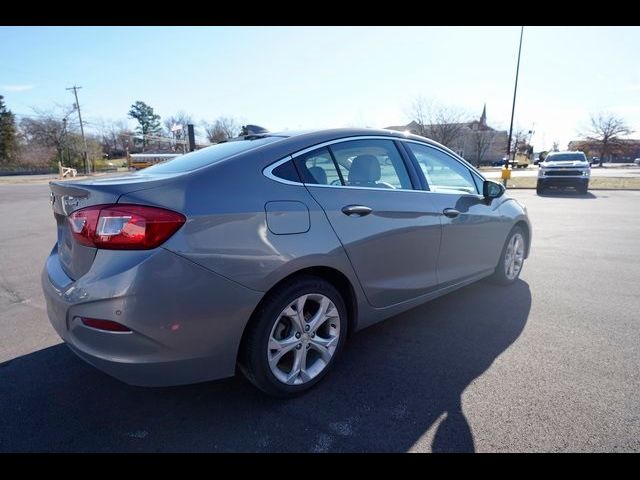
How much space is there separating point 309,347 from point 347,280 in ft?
1.66

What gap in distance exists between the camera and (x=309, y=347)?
7.79 ft

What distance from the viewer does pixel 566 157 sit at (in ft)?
54.0

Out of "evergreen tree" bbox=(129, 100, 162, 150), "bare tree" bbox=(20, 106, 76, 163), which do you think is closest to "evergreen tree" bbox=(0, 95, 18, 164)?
"bare tree" bbox=(20, 106, 76, 163)

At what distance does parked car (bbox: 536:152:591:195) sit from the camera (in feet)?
49.7

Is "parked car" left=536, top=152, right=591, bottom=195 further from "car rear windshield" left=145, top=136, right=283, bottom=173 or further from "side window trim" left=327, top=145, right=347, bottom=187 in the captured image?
"car rear windshield" left=145, top=136, right=283, bottom=173

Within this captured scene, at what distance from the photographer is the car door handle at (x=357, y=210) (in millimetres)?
2398

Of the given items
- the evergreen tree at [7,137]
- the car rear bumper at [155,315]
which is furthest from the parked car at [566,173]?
the evergreen tree at [7,137]

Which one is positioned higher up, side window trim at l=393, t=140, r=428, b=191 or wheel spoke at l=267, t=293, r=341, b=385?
side window trim at l=393, t=140, r=428, b=191

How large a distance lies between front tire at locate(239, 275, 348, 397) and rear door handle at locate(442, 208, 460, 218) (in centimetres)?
129
